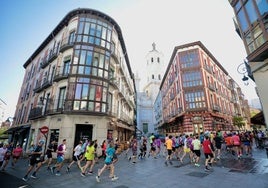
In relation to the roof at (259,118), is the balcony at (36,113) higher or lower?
higher

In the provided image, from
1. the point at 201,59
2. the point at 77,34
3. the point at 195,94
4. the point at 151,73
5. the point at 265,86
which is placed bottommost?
the point at 265,86

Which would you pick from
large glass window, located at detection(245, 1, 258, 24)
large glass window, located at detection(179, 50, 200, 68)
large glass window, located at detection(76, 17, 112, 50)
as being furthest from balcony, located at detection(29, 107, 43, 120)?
large glass window, located at detection(179, 50, 200, 68)

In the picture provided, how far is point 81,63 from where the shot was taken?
15.1 meters

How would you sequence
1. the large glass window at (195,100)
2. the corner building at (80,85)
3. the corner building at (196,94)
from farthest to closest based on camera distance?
the large glass window at (195,100) → the corner building at (196,94) → the corner building at (80,85)

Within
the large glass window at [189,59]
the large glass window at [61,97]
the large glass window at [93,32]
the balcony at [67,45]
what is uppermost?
the large glass window at [189,59]

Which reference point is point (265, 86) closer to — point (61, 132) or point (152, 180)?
point (152, 180)

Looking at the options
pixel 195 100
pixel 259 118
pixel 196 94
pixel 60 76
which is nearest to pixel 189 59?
pixel 196 94

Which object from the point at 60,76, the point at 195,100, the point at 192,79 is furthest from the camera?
the point at 192,79

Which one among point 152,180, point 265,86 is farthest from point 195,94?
point 152,180

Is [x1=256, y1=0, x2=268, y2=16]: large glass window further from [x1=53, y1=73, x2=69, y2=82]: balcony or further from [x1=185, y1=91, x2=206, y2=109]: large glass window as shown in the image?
[x1=185, y1=91, x2=206, y2=109]: large glass window

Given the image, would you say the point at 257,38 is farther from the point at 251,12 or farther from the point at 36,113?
the point at 36,113

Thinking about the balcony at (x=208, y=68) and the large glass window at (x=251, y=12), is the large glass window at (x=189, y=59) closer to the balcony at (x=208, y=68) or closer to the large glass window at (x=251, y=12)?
the balcony at (x=208, y=68)

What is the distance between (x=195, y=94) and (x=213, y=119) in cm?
534

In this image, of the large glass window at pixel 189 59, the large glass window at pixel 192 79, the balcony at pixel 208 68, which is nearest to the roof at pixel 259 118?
the large glass window at pixel 192 79
